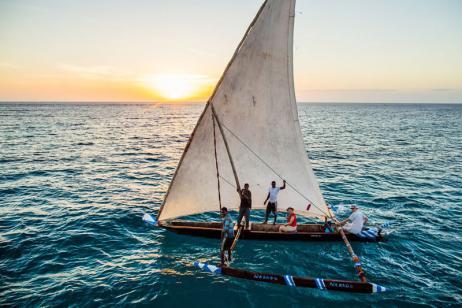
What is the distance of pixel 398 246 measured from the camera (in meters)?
17.4

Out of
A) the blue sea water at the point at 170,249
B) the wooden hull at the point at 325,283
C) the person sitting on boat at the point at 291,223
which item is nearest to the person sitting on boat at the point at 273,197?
the person sitting on boat at the point at 291,223

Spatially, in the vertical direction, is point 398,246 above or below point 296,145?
below

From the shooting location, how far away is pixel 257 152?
16016 mm

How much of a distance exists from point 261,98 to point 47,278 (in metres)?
14.2

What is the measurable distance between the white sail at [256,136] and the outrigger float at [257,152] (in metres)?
0.04

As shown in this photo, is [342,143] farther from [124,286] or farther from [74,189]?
[124,286]

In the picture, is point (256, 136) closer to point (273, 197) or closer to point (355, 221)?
point (273, 197)

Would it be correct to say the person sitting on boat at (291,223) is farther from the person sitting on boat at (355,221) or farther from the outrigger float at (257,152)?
the person sitting on boat at (355,221)

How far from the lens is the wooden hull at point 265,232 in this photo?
16.8 metres

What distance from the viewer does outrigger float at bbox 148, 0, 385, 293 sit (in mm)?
13188

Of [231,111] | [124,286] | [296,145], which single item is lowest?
[124,286]

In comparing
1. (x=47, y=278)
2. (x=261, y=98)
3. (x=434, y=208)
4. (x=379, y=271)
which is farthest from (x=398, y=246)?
(x=47, y=278)

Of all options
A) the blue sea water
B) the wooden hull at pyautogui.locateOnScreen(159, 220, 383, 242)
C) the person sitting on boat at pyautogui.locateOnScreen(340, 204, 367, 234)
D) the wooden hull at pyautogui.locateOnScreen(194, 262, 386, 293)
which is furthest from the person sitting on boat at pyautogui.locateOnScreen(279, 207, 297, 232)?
the wooden hull at pyautogui.locateOnScreen(194, 262, 386, 293)

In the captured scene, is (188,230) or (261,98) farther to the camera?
(188,230)
